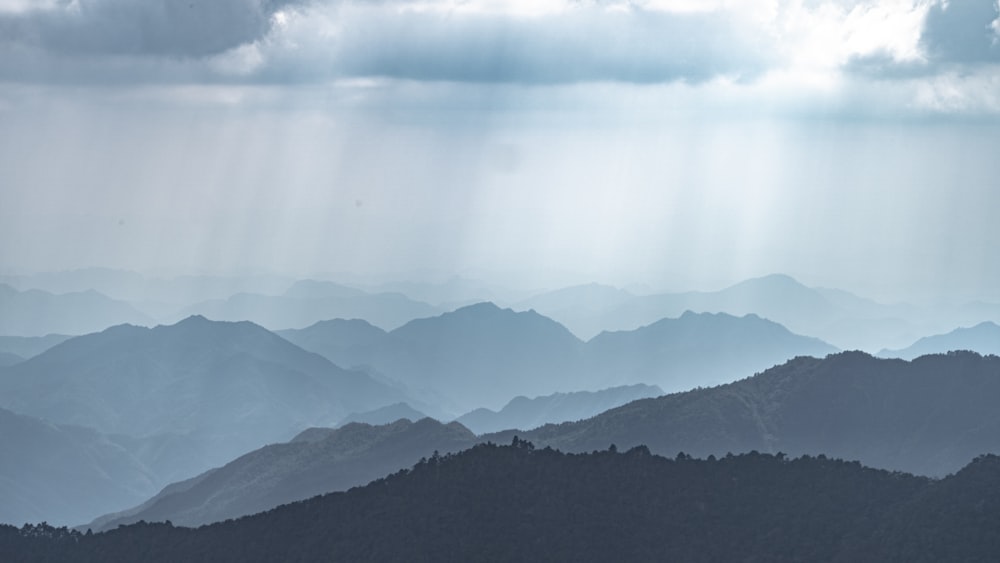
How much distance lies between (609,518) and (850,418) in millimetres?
81407

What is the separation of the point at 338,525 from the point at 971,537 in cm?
4702

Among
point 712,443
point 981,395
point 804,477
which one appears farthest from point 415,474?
point 981,395

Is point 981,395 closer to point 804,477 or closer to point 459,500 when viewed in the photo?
point 804,477

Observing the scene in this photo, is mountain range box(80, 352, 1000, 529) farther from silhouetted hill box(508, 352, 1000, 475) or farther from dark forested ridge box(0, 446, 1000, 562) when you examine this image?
dark forested ridge box(0, 446, 1000, 562)

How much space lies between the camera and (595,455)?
125m

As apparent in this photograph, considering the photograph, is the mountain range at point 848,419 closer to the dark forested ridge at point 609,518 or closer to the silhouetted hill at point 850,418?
the silhouetted hill at point 850,418

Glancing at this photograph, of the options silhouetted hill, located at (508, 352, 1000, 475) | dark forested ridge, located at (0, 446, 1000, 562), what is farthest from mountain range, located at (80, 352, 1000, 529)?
dark forested ridge, located at (0, 446, 1000, 562)

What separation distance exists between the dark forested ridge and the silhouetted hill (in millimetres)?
59868

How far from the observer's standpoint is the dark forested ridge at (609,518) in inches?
4151

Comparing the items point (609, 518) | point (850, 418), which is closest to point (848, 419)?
point (850, 418)

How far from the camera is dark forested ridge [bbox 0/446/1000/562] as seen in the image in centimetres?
10544

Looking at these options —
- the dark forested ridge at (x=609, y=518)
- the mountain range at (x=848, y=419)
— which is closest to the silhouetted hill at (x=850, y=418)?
the mountain range at (x=848, y=419)

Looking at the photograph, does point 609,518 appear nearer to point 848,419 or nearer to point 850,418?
point 848,419

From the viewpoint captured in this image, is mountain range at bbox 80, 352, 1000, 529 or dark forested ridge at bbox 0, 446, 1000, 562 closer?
dark forested ridge at bbox 0, 446, 1000, 562
